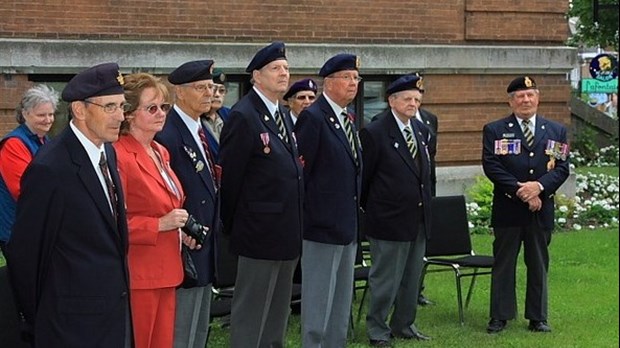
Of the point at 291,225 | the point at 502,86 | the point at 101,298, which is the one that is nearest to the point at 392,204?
the point at 291,225

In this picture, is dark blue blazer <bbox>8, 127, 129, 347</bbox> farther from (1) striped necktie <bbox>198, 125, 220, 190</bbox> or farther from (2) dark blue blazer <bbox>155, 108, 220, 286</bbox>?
(1) striped necktie <bbox>198, 125, 220, 190</bbox>

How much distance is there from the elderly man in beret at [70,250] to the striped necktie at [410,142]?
12.2 feet

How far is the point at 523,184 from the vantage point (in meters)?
8.20

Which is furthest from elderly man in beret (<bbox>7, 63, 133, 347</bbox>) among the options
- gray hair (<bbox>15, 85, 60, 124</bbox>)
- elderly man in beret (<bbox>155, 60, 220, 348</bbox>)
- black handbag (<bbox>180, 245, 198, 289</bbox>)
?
gray hair (<bbox>15, 85, 60, 124</bbox>)

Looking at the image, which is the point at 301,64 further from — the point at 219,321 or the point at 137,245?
the point at 137,245

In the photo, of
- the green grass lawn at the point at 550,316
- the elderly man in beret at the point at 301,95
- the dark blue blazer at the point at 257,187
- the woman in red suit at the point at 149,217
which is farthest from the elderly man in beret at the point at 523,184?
the woman in red suit at the point at 149,217

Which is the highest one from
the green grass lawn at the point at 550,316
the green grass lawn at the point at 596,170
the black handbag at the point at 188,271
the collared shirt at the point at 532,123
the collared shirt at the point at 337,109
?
the collared shirt at the point at 337,109

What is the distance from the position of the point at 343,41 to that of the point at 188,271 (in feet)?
28.7

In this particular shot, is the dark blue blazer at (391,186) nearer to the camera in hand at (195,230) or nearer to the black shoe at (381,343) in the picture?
the black shoe at (381,343)

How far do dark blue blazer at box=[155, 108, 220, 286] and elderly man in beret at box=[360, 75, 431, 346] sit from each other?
7.54 feet

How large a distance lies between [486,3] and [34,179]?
1126cm

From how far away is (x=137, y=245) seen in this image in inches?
205

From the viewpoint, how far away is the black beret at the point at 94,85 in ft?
15.4

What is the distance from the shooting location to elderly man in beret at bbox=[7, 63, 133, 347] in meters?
4.43
